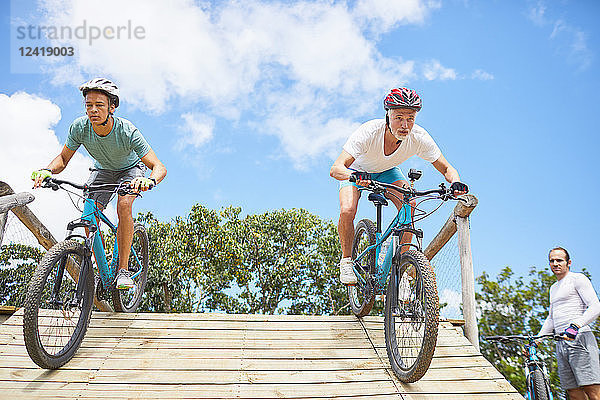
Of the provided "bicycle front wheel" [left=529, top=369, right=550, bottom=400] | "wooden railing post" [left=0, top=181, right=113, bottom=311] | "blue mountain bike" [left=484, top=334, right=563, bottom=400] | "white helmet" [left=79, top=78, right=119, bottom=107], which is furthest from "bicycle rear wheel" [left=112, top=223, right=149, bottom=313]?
"bicycle front wheel" [left=529, top=369, right=550, bottom=400]

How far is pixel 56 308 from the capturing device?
3.03 meters

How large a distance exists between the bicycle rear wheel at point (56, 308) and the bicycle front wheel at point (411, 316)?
203cm

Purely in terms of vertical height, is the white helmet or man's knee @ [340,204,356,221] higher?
the white helmet

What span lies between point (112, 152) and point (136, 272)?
1254 millimetres

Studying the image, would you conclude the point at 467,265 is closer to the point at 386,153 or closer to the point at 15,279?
the point at 386,153

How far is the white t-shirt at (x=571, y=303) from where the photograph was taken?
4324 mm

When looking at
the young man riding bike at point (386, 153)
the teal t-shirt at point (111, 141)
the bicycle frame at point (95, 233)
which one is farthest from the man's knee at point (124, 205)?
the young man riding bike at point (386, 153)

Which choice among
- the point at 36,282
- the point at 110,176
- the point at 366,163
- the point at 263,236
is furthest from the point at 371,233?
the point at 263,236

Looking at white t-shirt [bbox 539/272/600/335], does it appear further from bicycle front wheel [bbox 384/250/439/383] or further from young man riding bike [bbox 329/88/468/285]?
bicycle front wheel [bbox 384/250/439/383]

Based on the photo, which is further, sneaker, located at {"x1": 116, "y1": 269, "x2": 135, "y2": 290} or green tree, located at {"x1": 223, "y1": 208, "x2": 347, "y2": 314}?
green tree, located at {"x1": 223, "y1": 208, "x2": 347, "y2": 314}

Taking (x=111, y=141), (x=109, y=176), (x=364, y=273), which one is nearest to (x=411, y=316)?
(x=364, y=273)

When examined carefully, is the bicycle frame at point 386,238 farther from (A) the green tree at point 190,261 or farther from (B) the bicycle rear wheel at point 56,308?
(A) the green tree at point 190,261

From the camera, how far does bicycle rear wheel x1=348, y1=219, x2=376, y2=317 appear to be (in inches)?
150

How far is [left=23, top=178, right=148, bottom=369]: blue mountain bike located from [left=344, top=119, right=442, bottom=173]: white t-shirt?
1.65 meters
